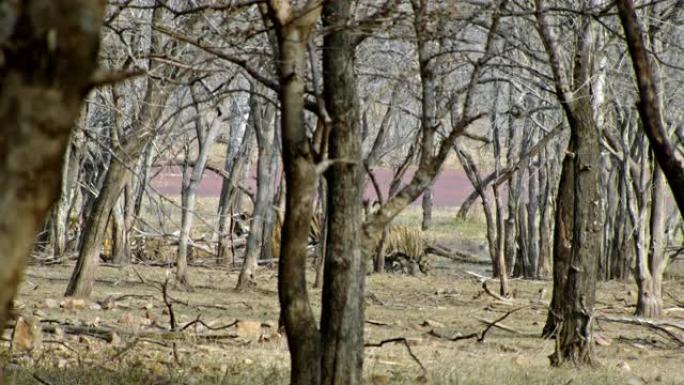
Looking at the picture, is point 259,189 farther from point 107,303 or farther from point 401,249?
point 401,249

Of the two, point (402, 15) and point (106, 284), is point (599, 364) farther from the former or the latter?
point (106, 284)

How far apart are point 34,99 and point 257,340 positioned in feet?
34.1

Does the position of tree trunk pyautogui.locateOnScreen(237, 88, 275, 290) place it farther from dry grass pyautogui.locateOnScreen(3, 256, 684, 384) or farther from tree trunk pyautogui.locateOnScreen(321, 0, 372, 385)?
tree trunk pyautogui.locateOnScreen(321, 0, 372, 385)

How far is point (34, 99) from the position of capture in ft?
7.17

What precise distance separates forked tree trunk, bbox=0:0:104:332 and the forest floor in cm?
480

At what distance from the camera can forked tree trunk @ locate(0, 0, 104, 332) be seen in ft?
7.07

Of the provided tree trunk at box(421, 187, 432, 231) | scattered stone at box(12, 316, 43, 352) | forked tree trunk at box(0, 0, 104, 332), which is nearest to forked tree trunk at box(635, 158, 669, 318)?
scattered stone at box(12, 316, 43, 352)

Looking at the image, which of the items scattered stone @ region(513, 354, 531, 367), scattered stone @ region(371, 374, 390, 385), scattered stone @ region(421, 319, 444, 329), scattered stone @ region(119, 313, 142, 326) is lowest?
scattered stone @ region(421, 319, 444, 329)

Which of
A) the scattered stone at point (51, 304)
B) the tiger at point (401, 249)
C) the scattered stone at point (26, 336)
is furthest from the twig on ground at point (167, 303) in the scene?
the tiger at point (401, 249)

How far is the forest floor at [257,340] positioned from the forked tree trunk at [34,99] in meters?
4.80

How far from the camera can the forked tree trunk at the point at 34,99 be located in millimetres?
2156

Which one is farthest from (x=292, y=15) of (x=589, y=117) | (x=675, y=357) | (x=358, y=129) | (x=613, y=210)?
(x=613, y=210)

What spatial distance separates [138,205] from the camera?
98.0 feet

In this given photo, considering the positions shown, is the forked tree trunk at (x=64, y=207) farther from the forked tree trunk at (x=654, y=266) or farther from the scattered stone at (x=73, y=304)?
the forked tree trunk at (x=654, y=266)
